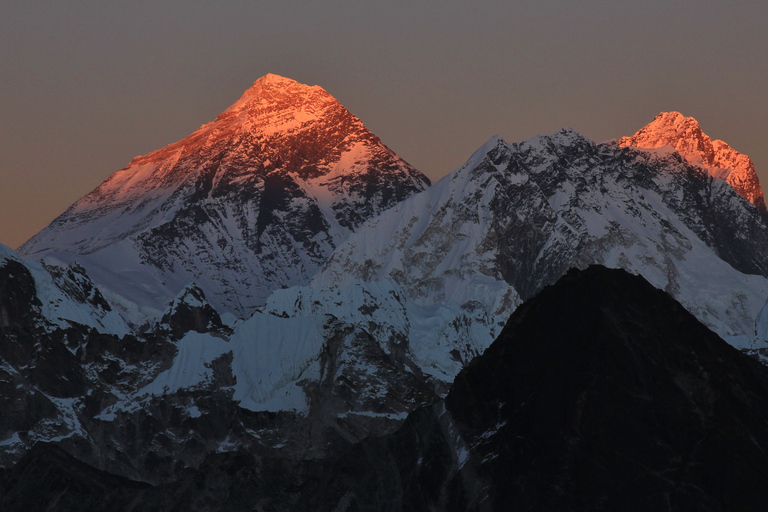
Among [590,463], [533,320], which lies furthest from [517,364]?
[590,463]

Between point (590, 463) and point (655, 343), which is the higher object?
point (655, 343)

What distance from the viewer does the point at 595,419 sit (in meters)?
70.1

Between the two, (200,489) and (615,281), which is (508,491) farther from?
(200,489)

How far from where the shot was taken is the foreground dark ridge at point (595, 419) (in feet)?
227

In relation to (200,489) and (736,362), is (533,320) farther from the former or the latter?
(200,489)

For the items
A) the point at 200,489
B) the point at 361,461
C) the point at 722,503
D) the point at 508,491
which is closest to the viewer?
the point at 722,503

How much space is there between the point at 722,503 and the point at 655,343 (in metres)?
8.47

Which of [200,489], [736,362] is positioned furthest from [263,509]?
Result: [736,362]

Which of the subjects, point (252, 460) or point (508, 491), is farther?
point (252, 460)

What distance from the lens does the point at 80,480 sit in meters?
106

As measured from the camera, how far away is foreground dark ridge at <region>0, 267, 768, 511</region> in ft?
227

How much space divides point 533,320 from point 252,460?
27.9m

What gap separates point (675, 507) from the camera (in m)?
68.4

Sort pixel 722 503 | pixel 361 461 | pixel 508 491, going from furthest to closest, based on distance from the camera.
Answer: pixel 361 461 < pixel 508 491 < pixel 722 503
